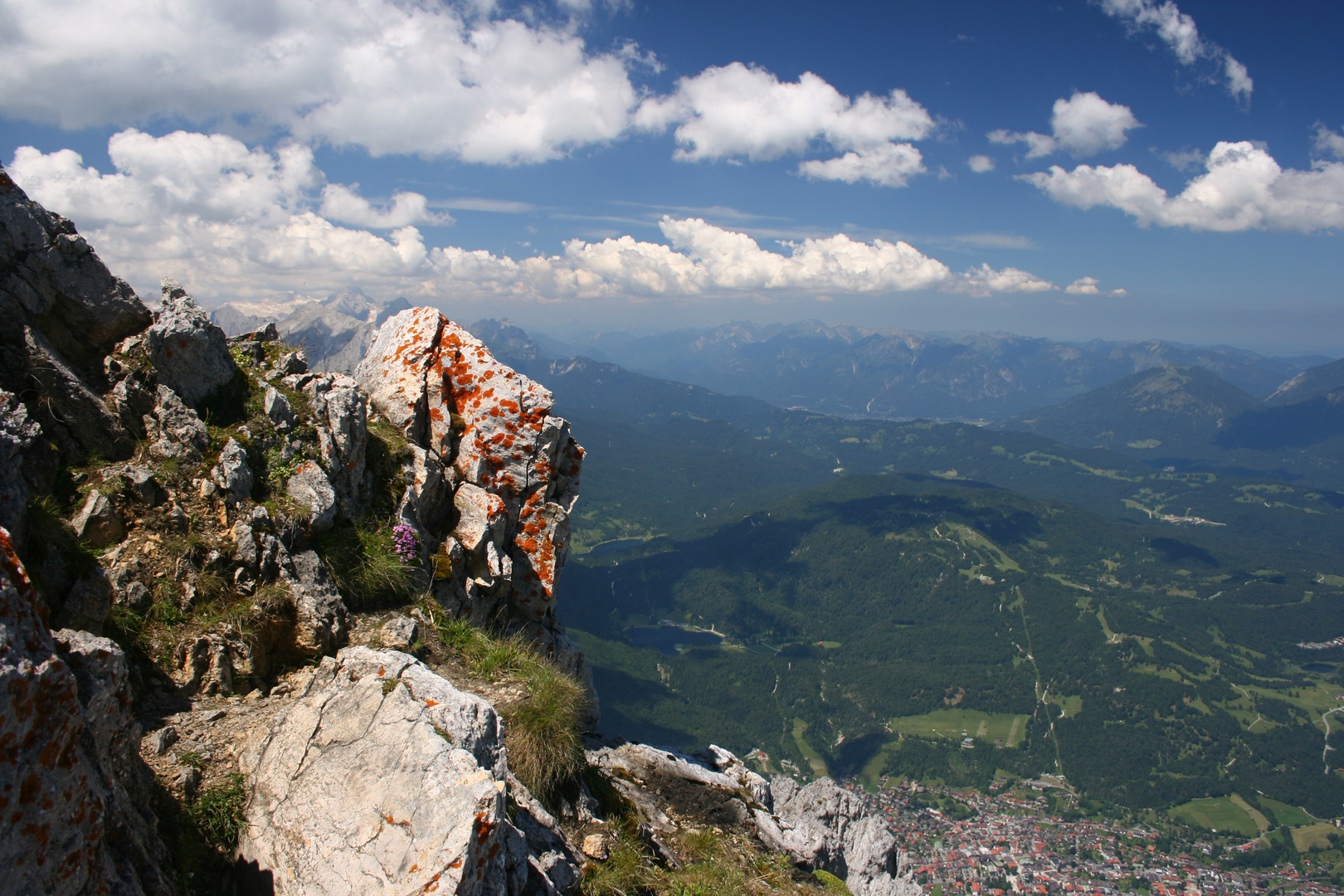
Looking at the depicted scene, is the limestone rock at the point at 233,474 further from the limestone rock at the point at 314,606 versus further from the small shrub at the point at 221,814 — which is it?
the small shrub at the point at 221,814

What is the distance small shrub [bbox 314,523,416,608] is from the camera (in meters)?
9.30

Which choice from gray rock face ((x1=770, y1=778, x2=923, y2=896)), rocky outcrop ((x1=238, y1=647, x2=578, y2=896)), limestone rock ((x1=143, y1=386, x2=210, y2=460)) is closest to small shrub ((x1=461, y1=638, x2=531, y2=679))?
rocky outcrop ((x1=238, y1=647, x2=578, y2=896))

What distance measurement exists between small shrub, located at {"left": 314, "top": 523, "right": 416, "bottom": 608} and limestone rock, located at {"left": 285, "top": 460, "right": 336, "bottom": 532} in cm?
27

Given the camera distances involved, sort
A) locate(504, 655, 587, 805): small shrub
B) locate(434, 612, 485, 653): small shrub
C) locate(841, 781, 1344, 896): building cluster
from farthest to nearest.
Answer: locate(841, 781, 1344, 896): building cluster
locate(434, 612, 485, 653): small shrub
locate(504, 655, 587, 805): small shrub

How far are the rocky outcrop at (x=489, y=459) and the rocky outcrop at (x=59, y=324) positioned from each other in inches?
198

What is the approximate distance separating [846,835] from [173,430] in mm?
19993

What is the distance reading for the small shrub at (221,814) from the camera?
18.7 feet

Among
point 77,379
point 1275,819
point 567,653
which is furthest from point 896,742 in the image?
point 77,379

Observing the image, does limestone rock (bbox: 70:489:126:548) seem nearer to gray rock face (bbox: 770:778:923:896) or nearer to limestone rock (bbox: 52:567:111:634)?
limestone rock (bbox: 52:567:111:634)

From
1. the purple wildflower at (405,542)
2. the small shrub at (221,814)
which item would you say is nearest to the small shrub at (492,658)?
the purple wildflower at (405,542)

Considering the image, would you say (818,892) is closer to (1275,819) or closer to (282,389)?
(282,389)

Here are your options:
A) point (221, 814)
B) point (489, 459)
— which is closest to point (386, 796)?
point (221, 814)

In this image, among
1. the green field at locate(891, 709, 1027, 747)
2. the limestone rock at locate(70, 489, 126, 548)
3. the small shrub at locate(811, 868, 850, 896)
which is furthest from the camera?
the green field at locate(891, 709, 1027, 747)

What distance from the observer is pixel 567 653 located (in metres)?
14.1
